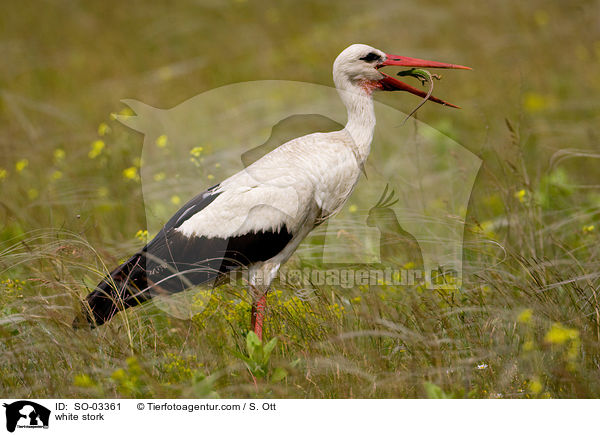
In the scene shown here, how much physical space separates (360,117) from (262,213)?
2.95 feet

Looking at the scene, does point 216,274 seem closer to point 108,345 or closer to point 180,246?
point 180,246

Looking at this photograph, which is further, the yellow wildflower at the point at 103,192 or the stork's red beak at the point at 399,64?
the yellow wildflower at the point at 103,192

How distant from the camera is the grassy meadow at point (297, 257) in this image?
3.55 meters

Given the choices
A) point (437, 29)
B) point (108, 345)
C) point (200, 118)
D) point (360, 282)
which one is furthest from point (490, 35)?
point (108, 345)

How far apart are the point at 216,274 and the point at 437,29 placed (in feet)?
25.4

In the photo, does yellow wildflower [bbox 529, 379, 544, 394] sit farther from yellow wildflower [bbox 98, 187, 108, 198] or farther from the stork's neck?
yellow wildflower [bbox 98, 187, 108, 198]

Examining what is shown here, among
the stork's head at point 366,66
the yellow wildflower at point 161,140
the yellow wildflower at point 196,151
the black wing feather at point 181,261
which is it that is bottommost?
the black wing feather at point 181,261

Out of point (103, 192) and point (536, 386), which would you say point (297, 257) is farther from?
point (103, 192)

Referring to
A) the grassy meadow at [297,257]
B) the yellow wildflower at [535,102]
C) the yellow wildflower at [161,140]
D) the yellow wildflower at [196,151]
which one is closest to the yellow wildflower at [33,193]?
the grassy meadow at [297,257]

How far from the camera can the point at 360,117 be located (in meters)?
4.22

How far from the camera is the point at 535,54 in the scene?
9766 mm

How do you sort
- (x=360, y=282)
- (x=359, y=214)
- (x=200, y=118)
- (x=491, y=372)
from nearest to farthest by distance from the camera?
1. (x=491, y=372)
2. (x=360, y=282)
3. (x=359, y=214)
4. (x=200, y=118)
